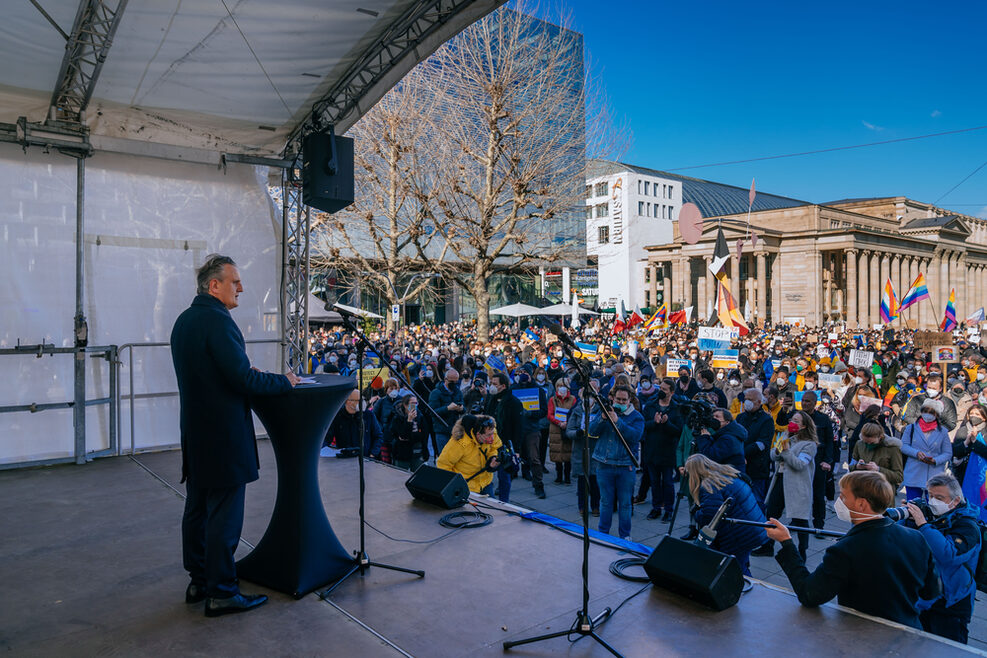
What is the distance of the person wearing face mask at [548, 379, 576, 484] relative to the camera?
31.4ft

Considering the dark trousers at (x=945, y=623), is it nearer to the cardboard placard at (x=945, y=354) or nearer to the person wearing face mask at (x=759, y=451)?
the person wearing face mask at (x=759, y=451)

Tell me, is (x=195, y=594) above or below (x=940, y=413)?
below

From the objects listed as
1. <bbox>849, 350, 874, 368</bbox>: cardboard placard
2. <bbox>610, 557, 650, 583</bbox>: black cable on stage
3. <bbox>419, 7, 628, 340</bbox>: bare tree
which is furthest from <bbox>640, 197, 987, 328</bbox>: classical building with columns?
<bbox>610, 557, 650, 583</bbox>: black cable on stage

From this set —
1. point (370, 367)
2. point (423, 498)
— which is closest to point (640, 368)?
point (370, 367)

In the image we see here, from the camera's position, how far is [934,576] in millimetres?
3432

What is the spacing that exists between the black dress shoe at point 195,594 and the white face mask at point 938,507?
4808 mm

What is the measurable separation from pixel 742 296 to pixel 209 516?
7238 centimetres

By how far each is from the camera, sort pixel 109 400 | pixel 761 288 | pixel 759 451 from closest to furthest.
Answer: pixel 109 400, pixel 759 451, pixel 761 288

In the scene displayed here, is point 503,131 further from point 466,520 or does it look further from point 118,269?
point 466,520

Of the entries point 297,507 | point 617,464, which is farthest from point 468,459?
point 297,507

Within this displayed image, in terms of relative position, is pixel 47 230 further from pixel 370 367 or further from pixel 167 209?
pixel 370 367

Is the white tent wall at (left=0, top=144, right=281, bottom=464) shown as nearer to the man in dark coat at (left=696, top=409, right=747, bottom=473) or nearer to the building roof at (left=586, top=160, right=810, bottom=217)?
the man in dark coat at (left=696, top=409, right=747, bottom=473)

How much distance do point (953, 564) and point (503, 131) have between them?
19.3 metres

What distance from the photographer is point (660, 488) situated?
845 cm
